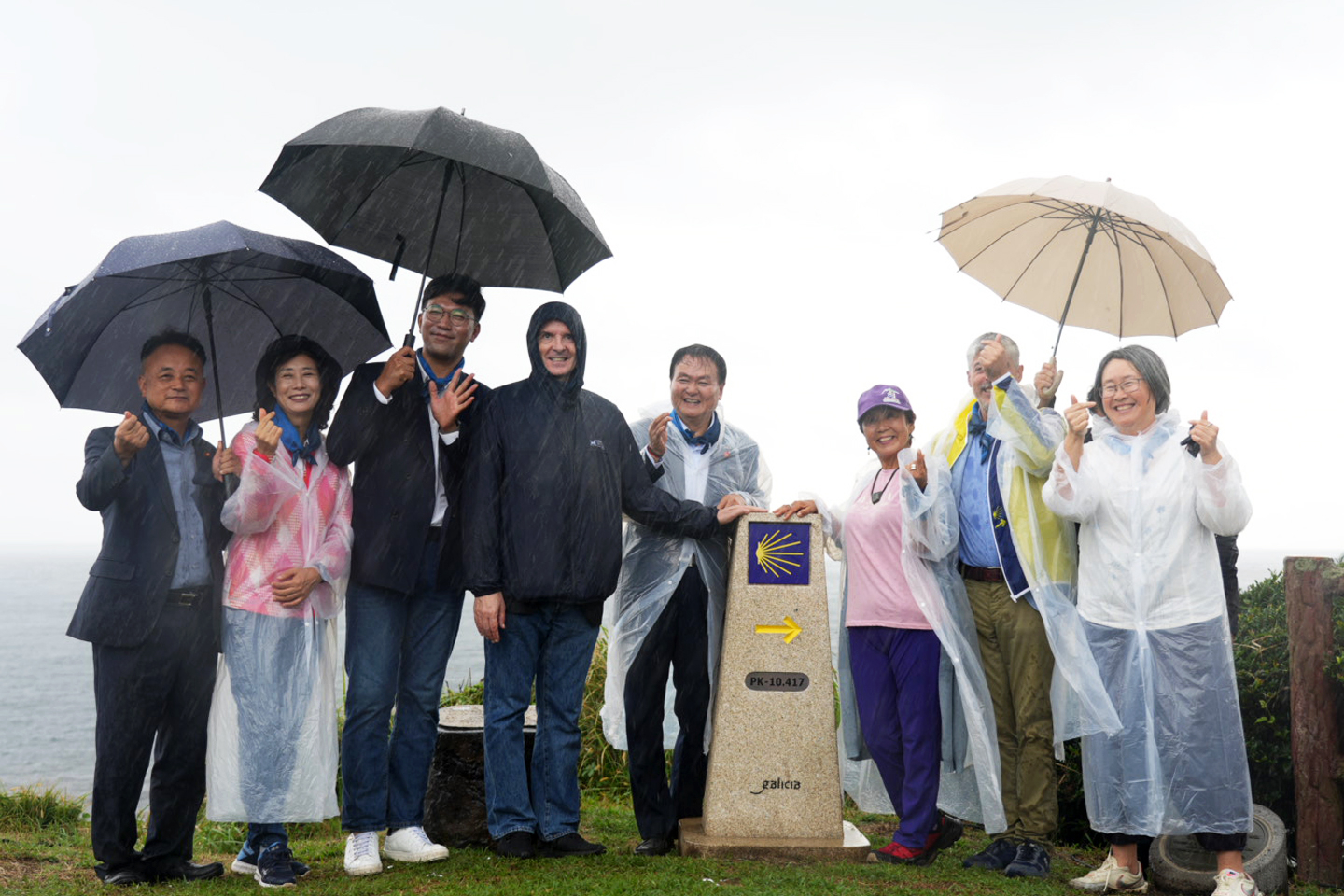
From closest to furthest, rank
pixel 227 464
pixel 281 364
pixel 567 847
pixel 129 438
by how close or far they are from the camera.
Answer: pixel 129 438 < pixel 227 464 < pixel 281 364 < pixel 567 847

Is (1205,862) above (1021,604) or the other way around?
the other way around

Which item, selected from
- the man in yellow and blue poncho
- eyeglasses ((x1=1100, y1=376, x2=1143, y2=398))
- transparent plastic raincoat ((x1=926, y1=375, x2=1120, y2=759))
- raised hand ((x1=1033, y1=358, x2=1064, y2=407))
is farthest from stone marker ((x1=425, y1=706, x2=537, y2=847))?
eyeglasses ((x1=1100, y1=376, x2=1143, y2=398))

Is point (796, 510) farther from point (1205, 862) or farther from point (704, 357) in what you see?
point (1205, 862)

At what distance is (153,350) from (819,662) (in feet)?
9.95

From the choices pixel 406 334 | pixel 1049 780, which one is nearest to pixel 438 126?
pixel 406 334

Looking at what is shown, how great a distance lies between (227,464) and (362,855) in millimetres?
1607

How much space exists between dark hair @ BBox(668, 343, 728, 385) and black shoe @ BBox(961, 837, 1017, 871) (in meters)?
2.34

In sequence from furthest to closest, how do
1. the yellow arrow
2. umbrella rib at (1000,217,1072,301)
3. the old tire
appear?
umbrella rib at (1000,217,1072,301) → the yellow arrow → the old tire

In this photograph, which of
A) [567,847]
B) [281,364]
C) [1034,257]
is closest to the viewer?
[281,364]

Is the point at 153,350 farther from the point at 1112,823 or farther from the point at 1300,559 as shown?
the point at 1300,559

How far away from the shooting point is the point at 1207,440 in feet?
13.3

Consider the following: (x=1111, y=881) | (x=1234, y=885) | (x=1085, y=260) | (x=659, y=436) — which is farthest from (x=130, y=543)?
(x=1234, y=885)

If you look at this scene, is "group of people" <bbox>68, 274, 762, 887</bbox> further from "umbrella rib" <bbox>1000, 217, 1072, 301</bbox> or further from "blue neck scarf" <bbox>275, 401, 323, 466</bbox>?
"umbrella rib" <bbox>1000, 217, 1072, 301</bbox>

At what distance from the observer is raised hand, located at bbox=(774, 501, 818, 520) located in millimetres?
4750
